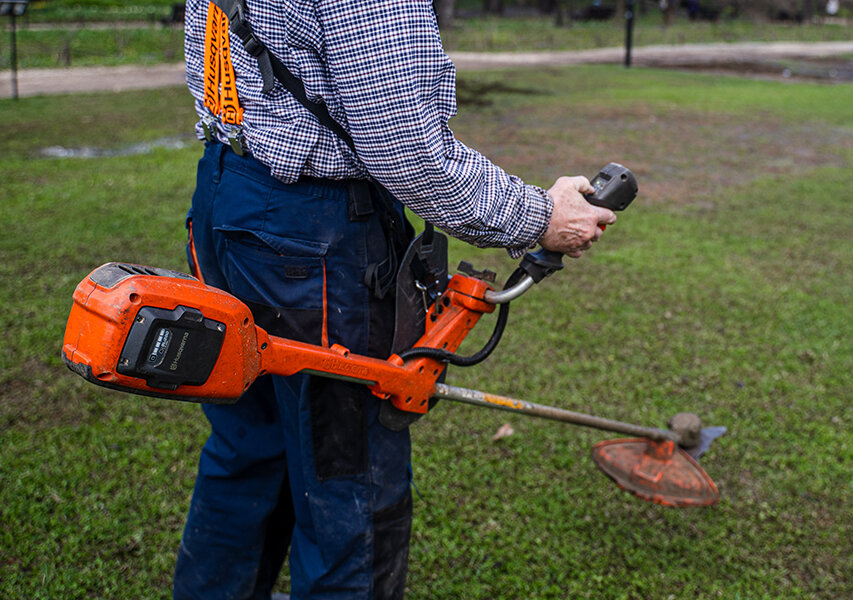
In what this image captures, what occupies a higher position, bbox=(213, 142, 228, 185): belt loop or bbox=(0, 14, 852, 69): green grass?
bbox=(0, 14, 852, 69): green grass

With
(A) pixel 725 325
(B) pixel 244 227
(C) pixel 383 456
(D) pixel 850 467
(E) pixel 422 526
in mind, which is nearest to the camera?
(B) pixel 244 227

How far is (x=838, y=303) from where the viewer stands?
4.80 meters

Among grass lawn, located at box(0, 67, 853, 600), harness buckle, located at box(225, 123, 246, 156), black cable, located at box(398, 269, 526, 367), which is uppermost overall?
harness buckle, located at box(225, 123, 246, 156)

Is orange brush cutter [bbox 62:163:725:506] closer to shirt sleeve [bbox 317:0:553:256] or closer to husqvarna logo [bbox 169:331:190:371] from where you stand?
husqvarna logo [bbox 169:331:190:371]

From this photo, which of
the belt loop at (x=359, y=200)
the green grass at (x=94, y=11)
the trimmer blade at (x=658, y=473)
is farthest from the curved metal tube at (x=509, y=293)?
the green grass at (x=94, y=11)

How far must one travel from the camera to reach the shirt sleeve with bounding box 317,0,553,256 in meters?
1.45

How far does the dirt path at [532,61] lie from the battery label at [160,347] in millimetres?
12936

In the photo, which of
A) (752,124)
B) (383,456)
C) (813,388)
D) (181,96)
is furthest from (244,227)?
(181,96)

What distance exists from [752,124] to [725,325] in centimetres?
773

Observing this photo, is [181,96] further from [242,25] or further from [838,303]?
[242,25]

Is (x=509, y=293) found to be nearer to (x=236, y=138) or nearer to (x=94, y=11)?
(x=236, y=138)

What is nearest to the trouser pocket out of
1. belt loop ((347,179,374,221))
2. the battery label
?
belt loop ((347,179,374,221))

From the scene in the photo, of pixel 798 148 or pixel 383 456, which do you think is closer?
pixel 383 456

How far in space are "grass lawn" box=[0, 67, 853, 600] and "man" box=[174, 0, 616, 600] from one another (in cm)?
73
